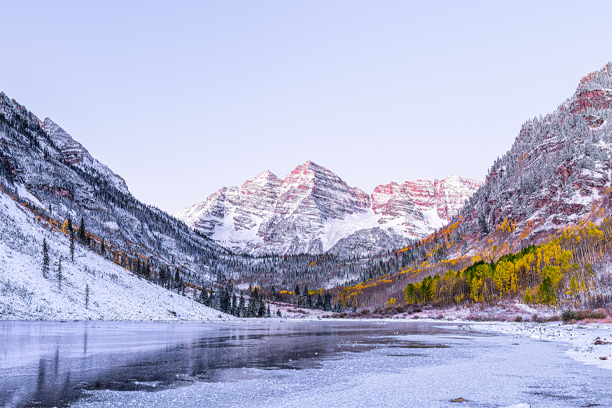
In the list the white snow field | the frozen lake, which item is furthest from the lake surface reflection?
the white snow field

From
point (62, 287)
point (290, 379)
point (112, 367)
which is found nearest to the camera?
point (290, 379)

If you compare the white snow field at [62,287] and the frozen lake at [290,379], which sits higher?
the white snow field at [62,287]

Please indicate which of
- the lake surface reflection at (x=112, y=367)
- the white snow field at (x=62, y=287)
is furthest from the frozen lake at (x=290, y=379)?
the white snow field at (x=62, y=287)

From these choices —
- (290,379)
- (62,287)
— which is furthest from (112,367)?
(62,287)

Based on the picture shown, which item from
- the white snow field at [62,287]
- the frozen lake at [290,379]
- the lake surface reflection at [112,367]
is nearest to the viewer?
the frozen lake at [290,379]

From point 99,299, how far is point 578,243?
145388mm

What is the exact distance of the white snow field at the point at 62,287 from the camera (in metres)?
75.1

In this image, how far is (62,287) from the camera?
88.2 metres

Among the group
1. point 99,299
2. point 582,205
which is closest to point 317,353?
point 99,299

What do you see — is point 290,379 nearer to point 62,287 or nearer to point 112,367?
point 112,367

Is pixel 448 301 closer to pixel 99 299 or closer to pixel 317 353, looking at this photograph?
pixel 99 299

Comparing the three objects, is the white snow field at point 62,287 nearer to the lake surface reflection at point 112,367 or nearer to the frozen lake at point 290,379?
the lake surface reflection at point 112,367

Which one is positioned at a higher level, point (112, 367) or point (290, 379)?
point (112, 367)

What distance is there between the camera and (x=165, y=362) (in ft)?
82.7
